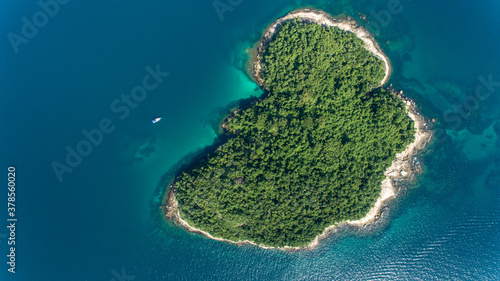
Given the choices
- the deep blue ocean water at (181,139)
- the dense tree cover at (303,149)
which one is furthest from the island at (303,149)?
the deep blue ocean water at (181,139)

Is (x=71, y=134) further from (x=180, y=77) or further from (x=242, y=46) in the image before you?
(x=242, y=46)

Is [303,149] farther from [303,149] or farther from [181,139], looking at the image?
[181,139]

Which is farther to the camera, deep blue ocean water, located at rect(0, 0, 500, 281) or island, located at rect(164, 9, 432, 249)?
deep blue ocean water, located at rect(0, 0, 500, 281)

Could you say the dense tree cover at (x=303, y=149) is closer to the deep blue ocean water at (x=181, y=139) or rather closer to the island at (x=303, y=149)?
the island at (x=303, y=149)

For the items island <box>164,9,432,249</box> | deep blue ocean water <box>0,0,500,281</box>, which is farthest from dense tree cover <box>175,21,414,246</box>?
deep blue ocean water <box>0,0,500,281</box>

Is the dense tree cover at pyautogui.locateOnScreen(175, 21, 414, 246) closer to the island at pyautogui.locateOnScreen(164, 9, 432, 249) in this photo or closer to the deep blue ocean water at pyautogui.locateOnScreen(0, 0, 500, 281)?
the island at pyautogui.locateOnScreen(164, 9, 432, 249)

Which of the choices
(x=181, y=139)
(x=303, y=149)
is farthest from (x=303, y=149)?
(x=181, y=139)

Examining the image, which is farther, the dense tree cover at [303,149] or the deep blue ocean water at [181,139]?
the deep blue ocean water at [181,139]
